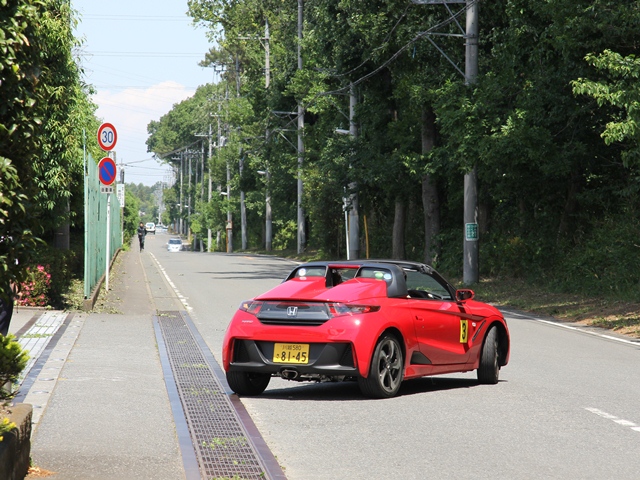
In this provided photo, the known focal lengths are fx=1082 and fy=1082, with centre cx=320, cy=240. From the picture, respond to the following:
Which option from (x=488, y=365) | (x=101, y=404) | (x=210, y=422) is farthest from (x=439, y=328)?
(x=101, y=404)

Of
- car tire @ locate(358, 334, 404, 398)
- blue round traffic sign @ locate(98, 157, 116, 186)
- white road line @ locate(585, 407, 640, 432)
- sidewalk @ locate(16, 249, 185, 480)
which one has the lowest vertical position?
white road line @ locate(585, 407, 640, 432)

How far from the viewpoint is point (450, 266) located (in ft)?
117

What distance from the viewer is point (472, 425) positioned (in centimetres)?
924

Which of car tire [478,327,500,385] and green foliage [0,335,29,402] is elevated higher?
green foliage [0,335,29,402]

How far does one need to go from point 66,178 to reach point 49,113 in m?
1.48

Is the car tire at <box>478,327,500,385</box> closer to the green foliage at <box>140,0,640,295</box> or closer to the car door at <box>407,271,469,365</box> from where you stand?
the car door at <box>407,271,469,365</box>

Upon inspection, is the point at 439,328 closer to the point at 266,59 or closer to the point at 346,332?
the point at 346,332

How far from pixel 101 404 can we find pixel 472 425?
11.1 ft

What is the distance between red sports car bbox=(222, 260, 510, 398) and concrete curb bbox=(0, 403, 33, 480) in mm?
3885

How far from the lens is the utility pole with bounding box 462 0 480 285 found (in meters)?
29.7

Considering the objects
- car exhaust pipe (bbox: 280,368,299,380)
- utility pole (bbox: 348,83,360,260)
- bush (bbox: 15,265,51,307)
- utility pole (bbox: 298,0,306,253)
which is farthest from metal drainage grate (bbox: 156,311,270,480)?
utility pole (bbox: 298,0,306,253)

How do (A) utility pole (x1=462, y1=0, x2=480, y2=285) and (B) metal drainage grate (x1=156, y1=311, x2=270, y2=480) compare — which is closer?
(B) metal drainage grate (x1=156, y1=311, x2=270, y2=480)

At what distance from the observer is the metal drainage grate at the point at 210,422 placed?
291 inches

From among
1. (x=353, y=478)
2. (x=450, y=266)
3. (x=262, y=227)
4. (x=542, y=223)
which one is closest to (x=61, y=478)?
(x=353, y=478)
